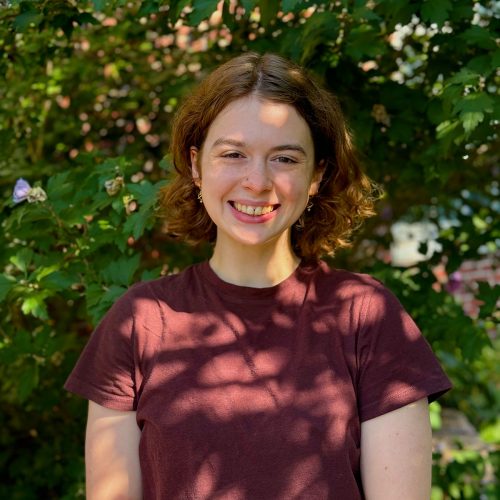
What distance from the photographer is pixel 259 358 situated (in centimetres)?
214

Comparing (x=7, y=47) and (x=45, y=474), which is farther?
(x=45, y=474)

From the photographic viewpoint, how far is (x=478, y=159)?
3895 mm

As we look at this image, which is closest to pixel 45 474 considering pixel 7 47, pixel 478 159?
pixel 7 47

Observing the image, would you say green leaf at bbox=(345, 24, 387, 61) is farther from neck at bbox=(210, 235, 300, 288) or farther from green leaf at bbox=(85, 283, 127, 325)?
green leaf at bbox=(85, 283, 127, 325)

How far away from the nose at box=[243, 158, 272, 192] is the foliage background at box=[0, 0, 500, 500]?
54 centimetres

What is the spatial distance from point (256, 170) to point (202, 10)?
65 centimetres

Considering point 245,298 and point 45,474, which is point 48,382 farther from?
point 245,298

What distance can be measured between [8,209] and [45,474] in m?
1.21

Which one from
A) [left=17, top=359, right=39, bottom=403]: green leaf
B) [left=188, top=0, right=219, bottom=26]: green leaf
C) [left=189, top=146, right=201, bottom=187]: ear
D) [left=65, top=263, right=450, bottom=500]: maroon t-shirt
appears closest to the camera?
[left=65, top=263, right=450, bottom=500]: maroon t-shirt

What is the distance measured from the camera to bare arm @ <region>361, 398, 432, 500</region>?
2.05 m

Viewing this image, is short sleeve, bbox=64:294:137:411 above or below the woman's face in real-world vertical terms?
below

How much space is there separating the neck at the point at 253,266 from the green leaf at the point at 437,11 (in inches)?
33.7

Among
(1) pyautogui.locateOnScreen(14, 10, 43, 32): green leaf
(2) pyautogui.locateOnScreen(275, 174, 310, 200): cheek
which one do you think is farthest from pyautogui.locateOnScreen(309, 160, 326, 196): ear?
(1) pyautogui.locateOnScreen(14, 10, 43, 32): green leaf

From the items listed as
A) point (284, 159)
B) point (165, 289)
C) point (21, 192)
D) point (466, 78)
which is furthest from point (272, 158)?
point (21, 192)
